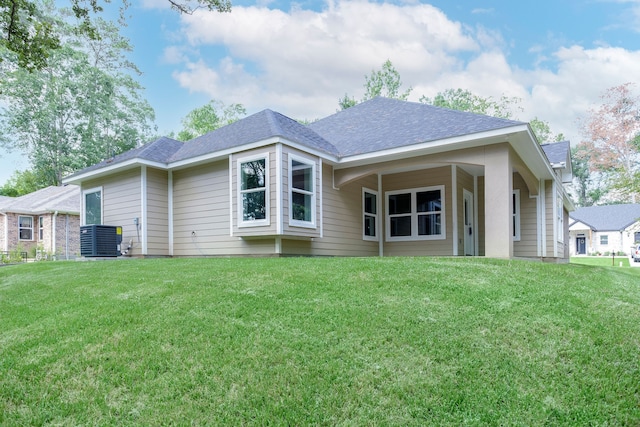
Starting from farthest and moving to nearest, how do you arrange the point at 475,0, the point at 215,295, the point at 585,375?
1. the point at 475,0
2. the point at 215,295
3. the point at 585,375

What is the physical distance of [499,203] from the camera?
7590 mm

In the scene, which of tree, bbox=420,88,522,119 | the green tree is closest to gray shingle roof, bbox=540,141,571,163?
tree, bbox=420,88,522,119

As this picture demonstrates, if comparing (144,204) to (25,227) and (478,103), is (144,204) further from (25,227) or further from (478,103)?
(478,103)

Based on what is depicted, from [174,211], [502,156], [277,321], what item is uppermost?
[502,156]

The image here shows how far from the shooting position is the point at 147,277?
587 centimetres

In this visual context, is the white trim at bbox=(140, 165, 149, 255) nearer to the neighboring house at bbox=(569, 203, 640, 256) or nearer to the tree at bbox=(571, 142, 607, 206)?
the neighboring house at bbox=(569, 203, 640, 256)

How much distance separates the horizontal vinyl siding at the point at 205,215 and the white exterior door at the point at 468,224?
535 centimetres

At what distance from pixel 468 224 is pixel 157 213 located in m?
7.92

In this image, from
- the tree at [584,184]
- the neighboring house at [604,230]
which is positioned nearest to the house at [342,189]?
the neighboring house at [604,230]

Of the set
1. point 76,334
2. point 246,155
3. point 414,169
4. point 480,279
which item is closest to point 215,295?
point 76,334

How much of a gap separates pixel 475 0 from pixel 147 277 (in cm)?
1399

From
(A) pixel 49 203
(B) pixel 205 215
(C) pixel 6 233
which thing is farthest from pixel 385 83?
(C) pixel 6 233

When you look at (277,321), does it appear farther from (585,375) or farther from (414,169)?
(414,169)

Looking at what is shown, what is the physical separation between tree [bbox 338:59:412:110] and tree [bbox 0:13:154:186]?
575 inches
